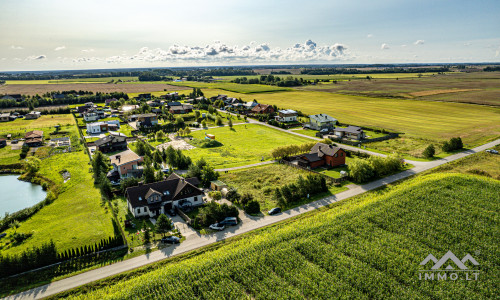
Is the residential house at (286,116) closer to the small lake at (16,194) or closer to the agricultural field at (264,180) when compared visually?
the agricultural field at (264,180)

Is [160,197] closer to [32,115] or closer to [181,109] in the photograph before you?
[181,109]

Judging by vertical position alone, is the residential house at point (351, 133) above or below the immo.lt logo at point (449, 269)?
above

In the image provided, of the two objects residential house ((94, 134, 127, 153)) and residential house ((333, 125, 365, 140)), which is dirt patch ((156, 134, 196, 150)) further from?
residential house ((333, 125, 365, 140))

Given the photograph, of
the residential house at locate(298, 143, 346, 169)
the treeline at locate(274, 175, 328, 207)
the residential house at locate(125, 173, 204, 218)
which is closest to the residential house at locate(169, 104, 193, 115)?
the residential house at locate(298, 143, 346, 169)

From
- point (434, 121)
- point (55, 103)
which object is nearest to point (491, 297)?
point (434, 121)

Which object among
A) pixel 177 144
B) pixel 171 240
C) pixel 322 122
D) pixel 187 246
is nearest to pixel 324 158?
pixel 322 122

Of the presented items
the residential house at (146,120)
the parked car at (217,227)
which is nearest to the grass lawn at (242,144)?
the residential house at (146,120)
